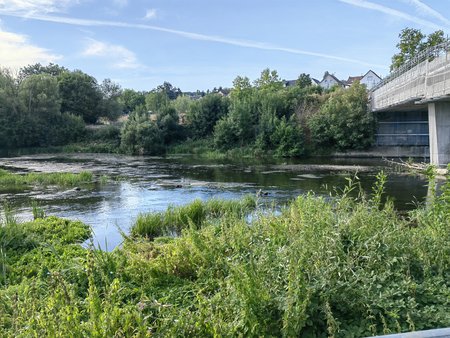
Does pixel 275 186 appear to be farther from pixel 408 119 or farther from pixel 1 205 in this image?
pixel 408 119

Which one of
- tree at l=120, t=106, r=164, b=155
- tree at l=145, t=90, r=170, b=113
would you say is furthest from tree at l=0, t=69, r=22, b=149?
tree at l=145, t=90, r=170, b=113

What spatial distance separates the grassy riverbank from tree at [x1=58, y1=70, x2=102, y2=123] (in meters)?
60.6

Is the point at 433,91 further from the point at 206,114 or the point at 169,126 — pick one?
the point at 169,126

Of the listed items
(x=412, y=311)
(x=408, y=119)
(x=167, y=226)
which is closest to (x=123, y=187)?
(x=167, y=226)

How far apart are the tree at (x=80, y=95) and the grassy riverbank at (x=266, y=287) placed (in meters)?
60.6

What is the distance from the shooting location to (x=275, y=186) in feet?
69.1

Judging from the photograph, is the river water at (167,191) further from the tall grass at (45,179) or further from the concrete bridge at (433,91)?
the concrete bridge at (433,91)

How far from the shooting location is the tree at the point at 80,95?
6250 centimetres

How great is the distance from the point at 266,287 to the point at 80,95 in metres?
65.3

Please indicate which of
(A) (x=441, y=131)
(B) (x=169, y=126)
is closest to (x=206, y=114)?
(B) (x=169, y=126)

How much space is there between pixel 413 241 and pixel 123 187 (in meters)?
18.3

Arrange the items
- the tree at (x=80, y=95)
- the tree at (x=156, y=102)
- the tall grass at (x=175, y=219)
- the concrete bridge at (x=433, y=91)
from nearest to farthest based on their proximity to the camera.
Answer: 1. the tall grass at (x=175, y=219)
2. the concrete bridge at (x=433, y=91)
3. the tree at (x=156, y=102)
4. the tree at (x=80, y=95)

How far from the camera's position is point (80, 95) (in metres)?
62.9

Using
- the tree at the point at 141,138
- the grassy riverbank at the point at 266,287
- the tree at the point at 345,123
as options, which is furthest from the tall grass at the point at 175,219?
the tree at the point at 141,138
